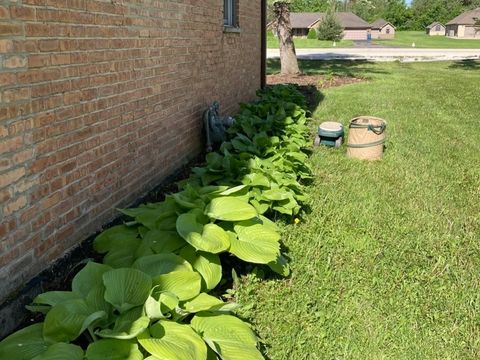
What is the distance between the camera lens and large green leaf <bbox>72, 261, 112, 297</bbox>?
266 cm

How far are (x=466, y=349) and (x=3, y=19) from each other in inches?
118

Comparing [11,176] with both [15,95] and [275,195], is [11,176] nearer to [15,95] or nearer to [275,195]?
[15,95]

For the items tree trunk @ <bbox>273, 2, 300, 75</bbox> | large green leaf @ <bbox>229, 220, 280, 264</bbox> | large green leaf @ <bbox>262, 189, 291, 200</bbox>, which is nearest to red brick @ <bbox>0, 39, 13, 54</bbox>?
large green leaf @ <bbox>229, 220, 280, 264</bbox>

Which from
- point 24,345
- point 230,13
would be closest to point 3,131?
point 24,345

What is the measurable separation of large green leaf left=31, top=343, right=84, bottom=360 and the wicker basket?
5.24 m

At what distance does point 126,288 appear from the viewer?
2.54 m

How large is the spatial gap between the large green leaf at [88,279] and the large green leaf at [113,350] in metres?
0.45

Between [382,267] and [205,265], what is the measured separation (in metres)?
1.44

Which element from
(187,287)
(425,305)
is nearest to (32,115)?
(187,287)

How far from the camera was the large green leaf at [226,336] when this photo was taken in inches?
95.5

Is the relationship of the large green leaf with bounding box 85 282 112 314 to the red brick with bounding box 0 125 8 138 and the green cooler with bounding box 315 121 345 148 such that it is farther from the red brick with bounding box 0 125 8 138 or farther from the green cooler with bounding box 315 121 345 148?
the green cooler with bounding box 315 121 345 148

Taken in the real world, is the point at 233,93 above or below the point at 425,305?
above

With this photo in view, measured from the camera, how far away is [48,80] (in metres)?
3.13

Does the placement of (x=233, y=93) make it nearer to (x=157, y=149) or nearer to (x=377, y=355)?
(x=157, y=149)
